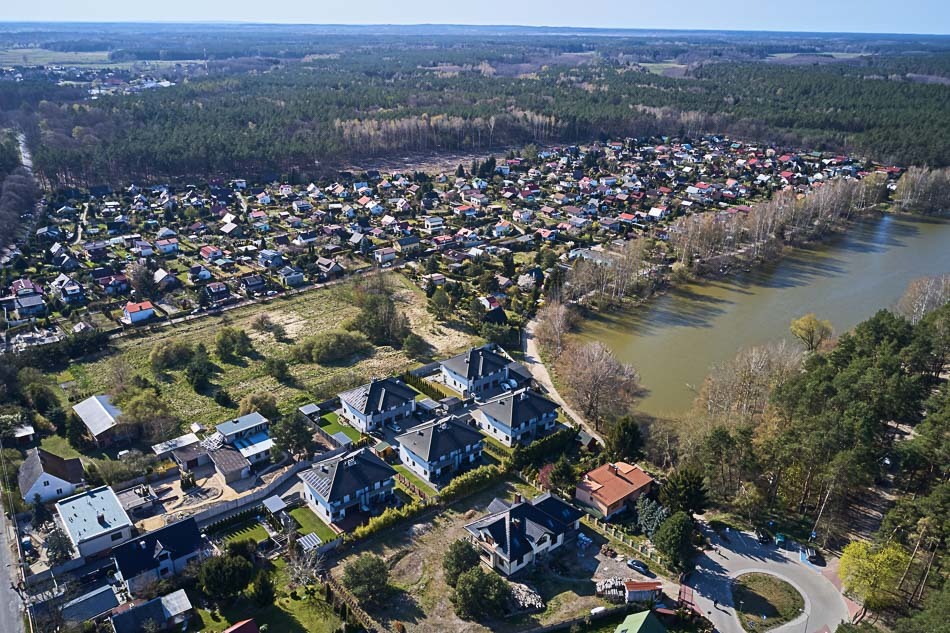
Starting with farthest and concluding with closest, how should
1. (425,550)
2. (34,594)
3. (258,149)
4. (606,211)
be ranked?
(258,149)
(606,211)
(425,550)
(34,594)

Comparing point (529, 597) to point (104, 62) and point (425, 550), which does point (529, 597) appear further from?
point (104, 62)

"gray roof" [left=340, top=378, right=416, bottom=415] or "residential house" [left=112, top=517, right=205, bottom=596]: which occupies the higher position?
"gray roof" [left=340, top=378, right=416, bottom=415]

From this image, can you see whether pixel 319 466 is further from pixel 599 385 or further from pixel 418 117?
pixel 418 117

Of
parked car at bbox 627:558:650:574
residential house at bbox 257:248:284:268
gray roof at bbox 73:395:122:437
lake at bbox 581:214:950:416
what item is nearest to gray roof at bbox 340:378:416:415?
gray roof at bbox 73:395:122:437

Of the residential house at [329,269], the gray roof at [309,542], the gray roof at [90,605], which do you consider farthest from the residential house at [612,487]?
the residential house at [329,269]

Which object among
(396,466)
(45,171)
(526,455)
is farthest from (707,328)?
(45,171)

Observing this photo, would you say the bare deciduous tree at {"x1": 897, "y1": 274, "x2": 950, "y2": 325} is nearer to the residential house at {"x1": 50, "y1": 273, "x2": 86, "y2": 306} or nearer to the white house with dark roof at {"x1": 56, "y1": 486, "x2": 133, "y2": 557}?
the white house with dark roof at {"x1": 56, "y1": 486, "x2": 133, "y2": 557}
